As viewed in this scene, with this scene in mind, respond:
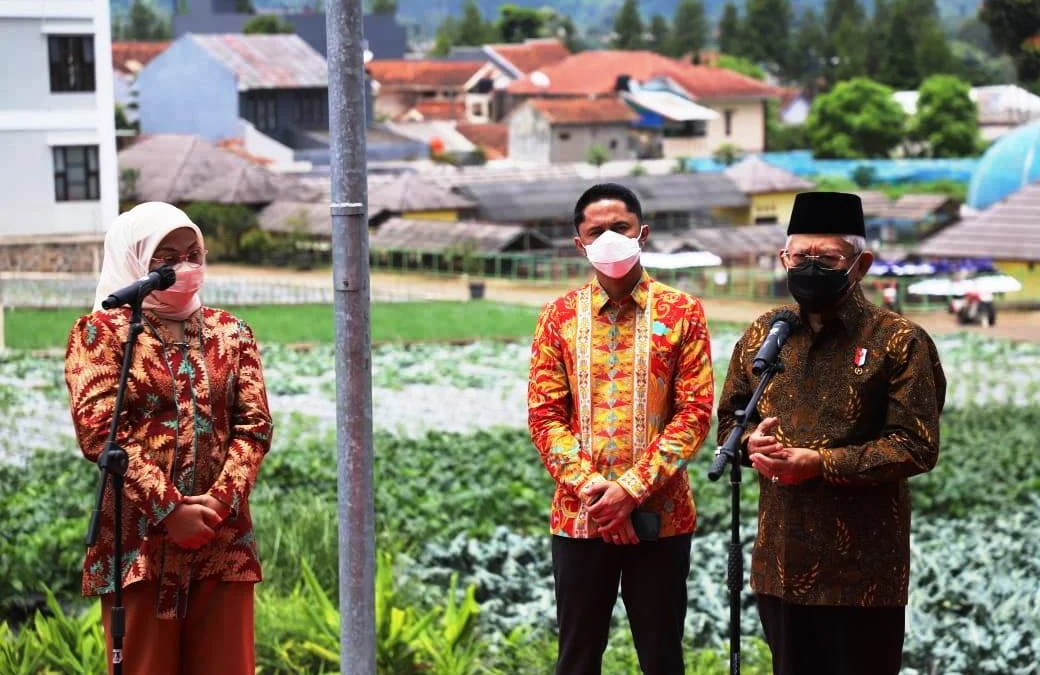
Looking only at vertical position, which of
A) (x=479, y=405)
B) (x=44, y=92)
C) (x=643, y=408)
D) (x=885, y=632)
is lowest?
(x=479, y=405)

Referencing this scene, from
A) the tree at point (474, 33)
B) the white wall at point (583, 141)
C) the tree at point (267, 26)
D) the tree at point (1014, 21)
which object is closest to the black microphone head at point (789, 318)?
the tree at point (1014, 21)

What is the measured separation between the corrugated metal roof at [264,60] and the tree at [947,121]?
28.7 m

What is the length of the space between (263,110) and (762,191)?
15.1m

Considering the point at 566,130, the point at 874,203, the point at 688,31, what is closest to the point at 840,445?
the point at 874,203

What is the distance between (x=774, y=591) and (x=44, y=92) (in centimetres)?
656

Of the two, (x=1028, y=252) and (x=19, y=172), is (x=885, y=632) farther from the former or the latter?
(x=1028, y=252)

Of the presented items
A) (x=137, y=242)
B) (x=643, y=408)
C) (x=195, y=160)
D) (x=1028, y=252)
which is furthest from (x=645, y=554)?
(x=195, y=160)

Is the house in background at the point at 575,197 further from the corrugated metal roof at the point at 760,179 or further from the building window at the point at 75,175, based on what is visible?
the building window at the point at 75,175

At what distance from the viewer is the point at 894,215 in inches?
1993

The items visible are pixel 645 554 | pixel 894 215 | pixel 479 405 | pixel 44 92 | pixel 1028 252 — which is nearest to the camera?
pixel 645 554

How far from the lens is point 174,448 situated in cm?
409

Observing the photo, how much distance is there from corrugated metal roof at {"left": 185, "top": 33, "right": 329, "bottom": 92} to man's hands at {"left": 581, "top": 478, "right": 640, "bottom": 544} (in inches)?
1720

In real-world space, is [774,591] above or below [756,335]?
below

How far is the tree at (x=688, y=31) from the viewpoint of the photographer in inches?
4584
